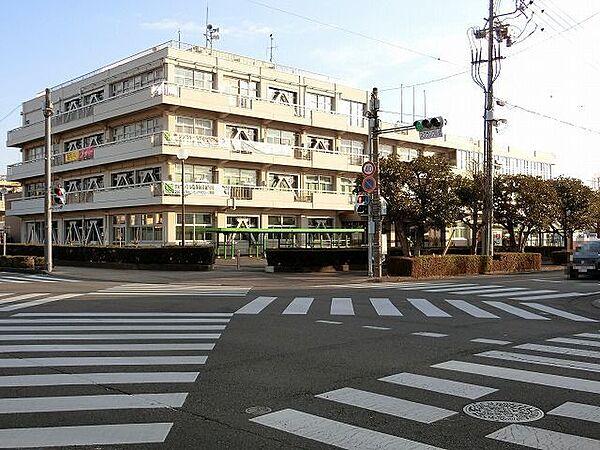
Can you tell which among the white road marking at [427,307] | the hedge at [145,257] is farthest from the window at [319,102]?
the white road marking at [427,307]

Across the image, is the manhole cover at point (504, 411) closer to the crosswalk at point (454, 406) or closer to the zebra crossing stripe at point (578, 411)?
the crosswalk at point (454, 406)

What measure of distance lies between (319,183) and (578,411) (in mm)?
47911

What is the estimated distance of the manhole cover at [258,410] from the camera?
614cm

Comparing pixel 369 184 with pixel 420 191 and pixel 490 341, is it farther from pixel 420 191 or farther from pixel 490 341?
pixel 490 341

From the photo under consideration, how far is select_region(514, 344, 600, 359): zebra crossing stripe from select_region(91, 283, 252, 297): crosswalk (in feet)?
34.4

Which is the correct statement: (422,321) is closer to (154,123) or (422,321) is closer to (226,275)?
(226,275)

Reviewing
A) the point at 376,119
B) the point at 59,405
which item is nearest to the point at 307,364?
the point at 59,405

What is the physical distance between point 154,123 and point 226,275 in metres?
21.0

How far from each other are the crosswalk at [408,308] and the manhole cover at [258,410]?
7794mm

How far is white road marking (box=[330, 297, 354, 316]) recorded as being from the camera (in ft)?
47.3

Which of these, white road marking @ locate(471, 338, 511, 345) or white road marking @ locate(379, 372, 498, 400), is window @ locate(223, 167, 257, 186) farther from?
white road marking @ locate(379, 372, 498, 400)

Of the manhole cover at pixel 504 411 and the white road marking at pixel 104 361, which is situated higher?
the white road marking at pixel 104 361

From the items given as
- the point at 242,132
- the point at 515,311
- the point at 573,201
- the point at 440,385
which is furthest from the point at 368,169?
the point at 573,201

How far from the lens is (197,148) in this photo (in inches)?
1732
